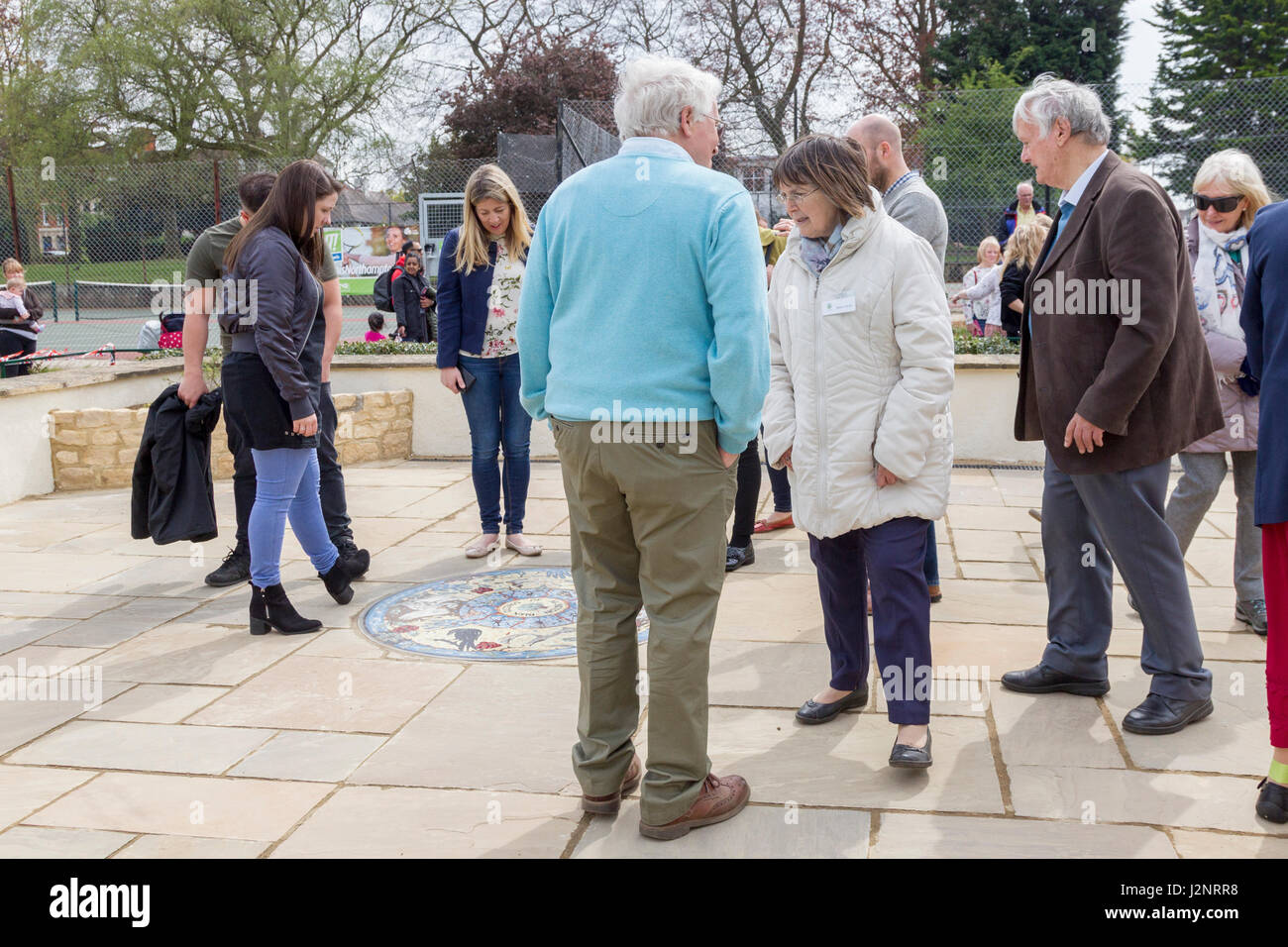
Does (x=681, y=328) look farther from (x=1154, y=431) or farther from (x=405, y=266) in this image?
(x=405, y=266)

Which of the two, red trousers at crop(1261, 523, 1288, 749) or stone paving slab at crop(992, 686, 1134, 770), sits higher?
red trousers at crop(1261, 523, 1288, 749)

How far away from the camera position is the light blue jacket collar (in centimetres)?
262

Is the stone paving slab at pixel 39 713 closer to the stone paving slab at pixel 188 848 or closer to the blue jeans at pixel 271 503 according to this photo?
the blue jeans at pixel 271 503

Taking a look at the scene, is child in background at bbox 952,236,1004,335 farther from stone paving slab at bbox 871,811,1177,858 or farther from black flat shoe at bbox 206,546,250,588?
stone paving slab at bbox 871,811,1177,858

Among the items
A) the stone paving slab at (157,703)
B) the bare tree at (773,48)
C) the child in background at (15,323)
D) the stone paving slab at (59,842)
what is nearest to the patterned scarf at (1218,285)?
the stone paving slab at (157,703)

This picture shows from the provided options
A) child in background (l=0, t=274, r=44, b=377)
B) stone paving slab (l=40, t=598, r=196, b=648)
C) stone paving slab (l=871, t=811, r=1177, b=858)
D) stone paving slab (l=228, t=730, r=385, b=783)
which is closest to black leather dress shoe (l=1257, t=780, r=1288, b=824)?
stone paving slab (l=871, t=811, r=1177, b=858)

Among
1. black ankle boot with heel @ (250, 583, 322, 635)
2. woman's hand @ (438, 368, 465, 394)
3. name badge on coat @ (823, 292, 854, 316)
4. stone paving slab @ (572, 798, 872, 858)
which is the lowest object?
stone paving slab @ (572, 798, 872, 858)

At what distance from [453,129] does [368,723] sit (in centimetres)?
2599

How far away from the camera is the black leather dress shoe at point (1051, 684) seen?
3.64 m

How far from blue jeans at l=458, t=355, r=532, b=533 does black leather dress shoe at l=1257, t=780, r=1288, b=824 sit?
3.49 meters

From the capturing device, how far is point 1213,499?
14.0ft

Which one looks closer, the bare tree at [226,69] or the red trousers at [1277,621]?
the red trousers at [1277,621]

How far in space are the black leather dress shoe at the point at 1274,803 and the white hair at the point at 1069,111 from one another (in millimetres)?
1810

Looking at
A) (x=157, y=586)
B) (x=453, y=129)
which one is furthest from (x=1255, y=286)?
(x=453, y=129)
